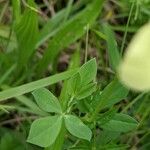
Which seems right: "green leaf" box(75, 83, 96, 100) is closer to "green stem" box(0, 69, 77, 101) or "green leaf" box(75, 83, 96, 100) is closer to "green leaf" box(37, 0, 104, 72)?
"green stem" box(0, 69, 77, 101)

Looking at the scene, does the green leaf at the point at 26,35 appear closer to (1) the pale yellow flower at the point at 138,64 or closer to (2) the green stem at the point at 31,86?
(2) the green stem at the point at 31,86

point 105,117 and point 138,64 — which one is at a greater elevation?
point 138,64

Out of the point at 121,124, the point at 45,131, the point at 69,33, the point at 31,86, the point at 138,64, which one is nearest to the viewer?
the point at 138,64

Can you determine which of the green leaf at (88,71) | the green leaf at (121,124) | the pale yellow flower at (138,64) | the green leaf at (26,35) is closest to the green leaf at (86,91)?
the green leaf at (88,71)

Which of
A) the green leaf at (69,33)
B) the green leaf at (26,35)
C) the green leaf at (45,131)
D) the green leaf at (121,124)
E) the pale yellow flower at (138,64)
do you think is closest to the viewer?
the pale yellow flower at (138,64)

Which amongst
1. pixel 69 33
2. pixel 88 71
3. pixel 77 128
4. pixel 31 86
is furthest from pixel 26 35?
pixel 77 128

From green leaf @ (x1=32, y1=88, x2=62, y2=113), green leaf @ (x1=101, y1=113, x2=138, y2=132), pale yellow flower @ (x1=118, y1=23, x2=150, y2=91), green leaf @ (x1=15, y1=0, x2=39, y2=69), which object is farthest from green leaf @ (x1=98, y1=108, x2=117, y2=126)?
pale yellow flower @ (x1=118, y1=23, x2=150, y2=91)

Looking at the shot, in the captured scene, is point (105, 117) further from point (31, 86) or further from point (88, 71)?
point (31, 86)

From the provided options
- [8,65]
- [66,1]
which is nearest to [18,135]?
[8,65]
